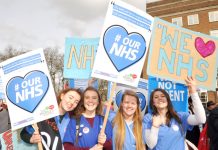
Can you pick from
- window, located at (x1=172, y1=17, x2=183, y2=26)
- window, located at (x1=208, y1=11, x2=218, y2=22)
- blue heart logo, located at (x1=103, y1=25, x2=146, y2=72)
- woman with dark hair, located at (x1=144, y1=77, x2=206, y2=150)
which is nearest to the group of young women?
woman with dark hair, located at (x1=144, y1=77, x2=206, y2=150)

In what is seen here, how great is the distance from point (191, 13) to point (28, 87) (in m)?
32.2

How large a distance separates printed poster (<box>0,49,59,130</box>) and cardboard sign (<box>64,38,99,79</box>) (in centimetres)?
247

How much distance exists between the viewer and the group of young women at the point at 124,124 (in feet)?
12.0

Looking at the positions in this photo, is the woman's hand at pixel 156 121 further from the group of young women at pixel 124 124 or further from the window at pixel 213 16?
the window at pixel 213 16

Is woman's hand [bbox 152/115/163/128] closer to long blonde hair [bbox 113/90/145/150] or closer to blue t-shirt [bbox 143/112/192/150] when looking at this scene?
blue t-shirt [bbox 143/112/192/150]

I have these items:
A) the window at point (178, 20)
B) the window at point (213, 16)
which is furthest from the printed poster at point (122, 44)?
the window at point (178, 20)

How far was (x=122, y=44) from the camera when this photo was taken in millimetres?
3930

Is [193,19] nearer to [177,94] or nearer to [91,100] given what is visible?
[177,94]

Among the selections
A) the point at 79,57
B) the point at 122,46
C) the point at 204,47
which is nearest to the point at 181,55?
the point at 204,47

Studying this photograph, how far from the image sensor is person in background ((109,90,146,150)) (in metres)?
3.67

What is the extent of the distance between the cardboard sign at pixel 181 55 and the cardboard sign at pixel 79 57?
1.98 m

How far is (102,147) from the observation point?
12.0 ft

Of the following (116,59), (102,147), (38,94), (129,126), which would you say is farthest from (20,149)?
(116,59)

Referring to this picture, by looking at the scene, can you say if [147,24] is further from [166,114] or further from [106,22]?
[166,114]
